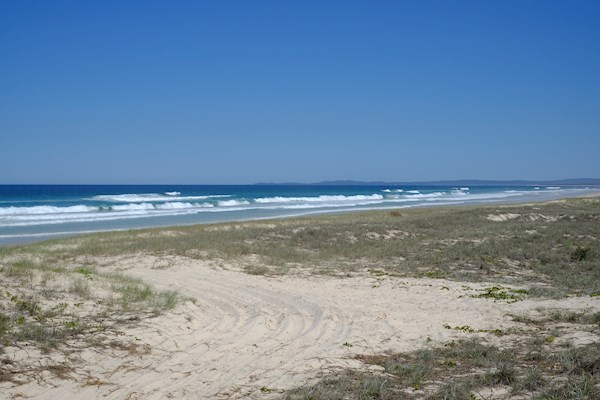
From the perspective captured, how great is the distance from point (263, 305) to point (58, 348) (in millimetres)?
4295

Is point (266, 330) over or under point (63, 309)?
under

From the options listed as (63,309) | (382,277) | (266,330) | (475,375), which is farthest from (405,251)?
(63,309)

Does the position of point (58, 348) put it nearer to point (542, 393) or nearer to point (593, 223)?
point (542, 393)

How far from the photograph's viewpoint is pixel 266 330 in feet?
28.5

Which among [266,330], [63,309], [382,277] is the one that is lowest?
[382,277]

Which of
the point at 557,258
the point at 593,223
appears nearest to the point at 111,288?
the point at 557,258

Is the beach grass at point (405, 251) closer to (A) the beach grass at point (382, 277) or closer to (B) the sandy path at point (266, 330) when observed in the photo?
(A) the beach grass at point (382, 277)

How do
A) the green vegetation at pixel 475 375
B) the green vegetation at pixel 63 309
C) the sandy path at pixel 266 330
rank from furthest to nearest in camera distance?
the green vegetation at pixel 63 309 < the sandy path at pixel 266 330 < the green vegetation at pixel 475 375

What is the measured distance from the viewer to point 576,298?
11.2 metres

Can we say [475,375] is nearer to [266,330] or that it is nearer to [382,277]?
[266,330]

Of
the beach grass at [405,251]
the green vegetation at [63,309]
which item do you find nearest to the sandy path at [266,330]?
the green vegetation at [63,309]

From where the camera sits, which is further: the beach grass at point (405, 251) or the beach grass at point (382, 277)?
the beach grass at point (405, 251)

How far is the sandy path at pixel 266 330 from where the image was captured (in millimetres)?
6230

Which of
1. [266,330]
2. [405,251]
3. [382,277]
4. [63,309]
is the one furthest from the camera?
[405,251]
